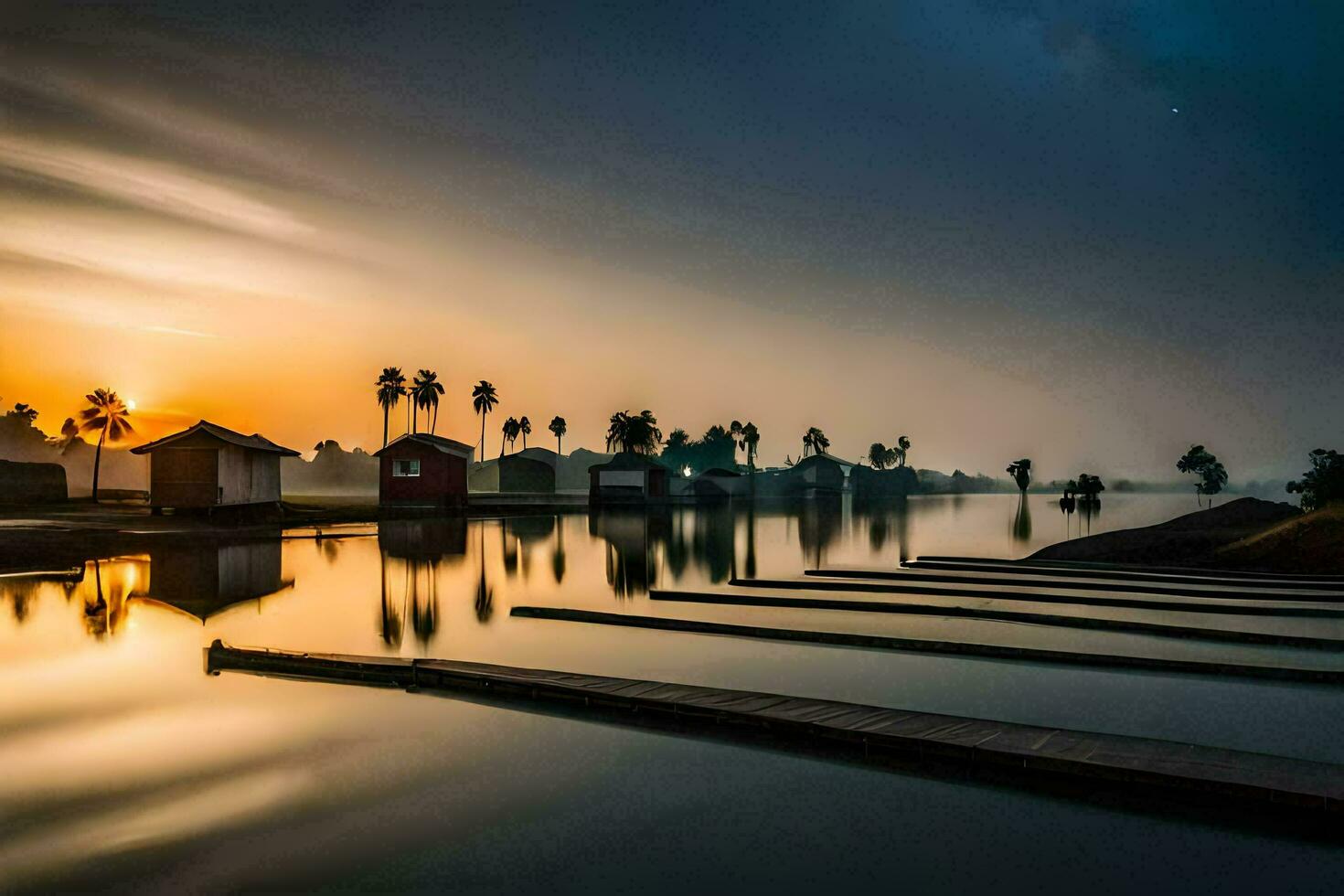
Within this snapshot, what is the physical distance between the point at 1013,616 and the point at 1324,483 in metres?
27.2

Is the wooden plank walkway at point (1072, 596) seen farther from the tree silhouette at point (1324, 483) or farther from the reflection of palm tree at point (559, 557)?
the tree silhouette at point (1324, 483)

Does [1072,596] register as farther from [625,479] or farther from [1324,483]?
[625,479]

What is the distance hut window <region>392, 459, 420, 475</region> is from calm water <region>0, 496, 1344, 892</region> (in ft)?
139

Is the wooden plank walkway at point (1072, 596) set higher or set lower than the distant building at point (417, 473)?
lower

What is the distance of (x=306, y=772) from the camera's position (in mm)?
9172

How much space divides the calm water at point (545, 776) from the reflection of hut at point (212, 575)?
7.16 feet

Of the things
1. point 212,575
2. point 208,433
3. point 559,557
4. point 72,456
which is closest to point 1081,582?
point 559,557

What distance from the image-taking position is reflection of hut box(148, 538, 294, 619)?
68.8 ft

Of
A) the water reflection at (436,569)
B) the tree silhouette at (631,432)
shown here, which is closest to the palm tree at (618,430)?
the tree silhouette at (631,432)

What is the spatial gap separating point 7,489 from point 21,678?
49.9 m

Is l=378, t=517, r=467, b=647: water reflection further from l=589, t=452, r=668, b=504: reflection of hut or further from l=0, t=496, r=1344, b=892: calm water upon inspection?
l=589, t=452, r=668, b=504: reflection of hut

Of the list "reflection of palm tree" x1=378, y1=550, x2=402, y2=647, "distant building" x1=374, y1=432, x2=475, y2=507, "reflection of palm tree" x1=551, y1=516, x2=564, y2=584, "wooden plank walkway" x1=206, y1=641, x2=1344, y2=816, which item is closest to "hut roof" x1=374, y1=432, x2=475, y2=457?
"distant building" x1=374, y1=432, x2=475, y2=507

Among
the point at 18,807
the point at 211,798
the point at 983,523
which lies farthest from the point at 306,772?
the point at 983,523

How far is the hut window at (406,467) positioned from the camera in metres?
61.1
